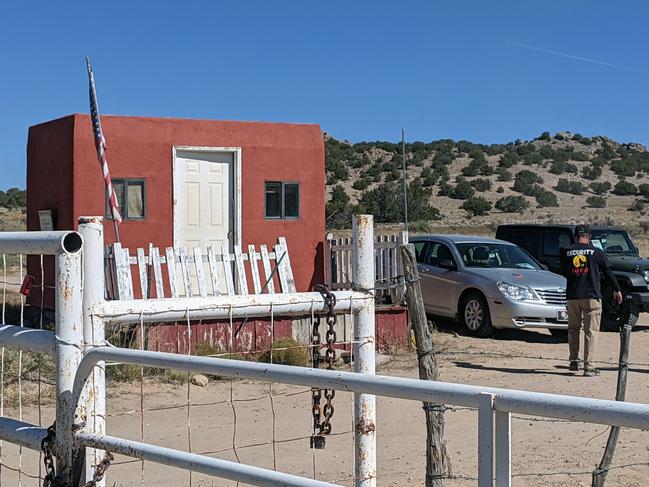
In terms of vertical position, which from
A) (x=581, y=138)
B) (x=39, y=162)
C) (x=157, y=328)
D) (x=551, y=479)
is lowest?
(x=551, y=479)

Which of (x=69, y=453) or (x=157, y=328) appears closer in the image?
(x=69, y=453)

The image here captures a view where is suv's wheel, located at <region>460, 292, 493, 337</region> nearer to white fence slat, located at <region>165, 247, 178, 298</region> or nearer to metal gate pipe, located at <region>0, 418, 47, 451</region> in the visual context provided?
white fence slat, located at <region>165, 247, 178, 298</region>

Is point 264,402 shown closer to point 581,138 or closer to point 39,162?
point 39,162

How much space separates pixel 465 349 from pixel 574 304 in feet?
6.86

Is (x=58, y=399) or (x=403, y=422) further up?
(x=58, y=399)

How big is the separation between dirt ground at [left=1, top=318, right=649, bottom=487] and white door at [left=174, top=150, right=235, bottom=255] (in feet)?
12.6

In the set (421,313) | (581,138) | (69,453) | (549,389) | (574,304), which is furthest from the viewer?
(581,138)

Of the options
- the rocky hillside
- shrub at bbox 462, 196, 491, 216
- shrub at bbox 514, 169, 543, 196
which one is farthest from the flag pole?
shrub at bbox 514, 169, 543, 196

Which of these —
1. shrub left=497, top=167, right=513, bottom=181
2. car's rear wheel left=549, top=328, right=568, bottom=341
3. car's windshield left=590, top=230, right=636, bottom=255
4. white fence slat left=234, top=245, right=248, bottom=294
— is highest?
shrub left=497, top=167, right=513, bottom=181

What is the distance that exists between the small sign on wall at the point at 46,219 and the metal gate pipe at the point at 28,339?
10.4 metres

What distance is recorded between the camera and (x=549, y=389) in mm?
10602

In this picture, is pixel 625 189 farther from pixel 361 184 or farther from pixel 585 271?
pixel 585 271

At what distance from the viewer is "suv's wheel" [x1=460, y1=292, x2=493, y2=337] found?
554 inches

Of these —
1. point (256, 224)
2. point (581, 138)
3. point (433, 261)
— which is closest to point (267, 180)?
point (256, 224)
